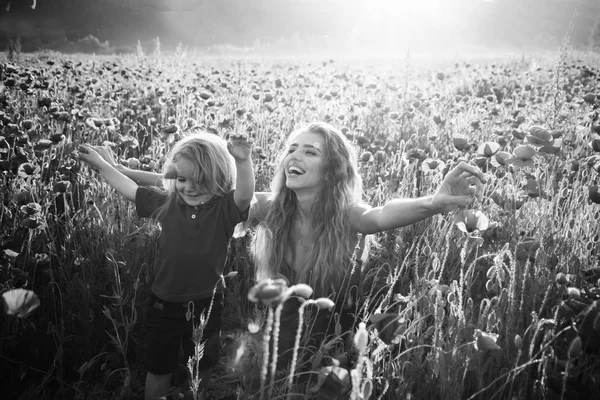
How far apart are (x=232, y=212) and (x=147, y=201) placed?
46cm

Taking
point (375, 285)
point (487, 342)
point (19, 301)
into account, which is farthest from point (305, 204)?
point (19, 301)

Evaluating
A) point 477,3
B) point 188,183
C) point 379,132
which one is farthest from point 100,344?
point 477,3

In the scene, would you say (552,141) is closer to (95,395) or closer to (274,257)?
(274,257)

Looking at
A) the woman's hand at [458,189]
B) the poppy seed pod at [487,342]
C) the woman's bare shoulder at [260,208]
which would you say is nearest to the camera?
the poppy seed pod at [487,342]

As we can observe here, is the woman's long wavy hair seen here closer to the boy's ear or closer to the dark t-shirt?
the dark t-shirt

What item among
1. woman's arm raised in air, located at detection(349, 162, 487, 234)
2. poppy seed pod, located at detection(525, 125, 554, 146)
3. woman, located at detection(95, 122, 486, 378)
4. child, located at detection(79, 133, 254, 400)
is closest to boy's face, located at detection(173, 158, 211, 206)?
child, located at detection(79, 133, 254, 400)

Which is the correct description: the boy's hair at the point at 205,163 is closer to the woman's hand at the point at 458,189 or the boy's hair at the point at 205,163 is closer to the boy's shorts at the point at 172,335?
the boy's shorts at the point at 172,335

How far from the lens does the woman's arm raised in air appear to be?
142cm

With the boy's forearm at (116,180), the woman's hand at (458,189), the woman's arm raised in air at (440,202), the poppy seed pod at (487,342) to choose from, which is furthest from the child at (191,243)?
the poppy seed pod at (487,342)

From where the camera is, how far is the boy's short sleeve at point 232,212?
2.03 meters

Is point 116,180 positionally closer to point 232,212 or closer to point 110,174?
point 110,174

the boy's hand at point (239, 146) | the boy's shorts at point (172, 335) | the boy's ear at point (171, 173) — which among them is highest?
the boy's hand at point (239, 146)

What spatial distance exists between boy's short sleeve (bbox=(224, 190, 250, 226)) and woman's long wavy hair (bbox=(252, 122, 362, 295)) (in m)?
0.21

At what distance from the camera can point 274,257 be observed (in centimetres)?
218
